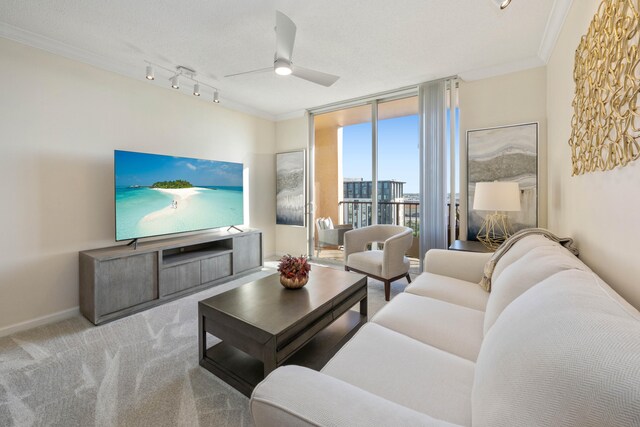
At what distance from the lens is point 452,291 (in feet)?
6.43

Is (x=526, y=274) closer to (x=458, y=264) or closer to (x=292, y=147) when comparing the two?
(x=458, y=264)

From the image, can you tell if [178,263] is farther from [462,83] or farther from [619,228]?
[462,83]

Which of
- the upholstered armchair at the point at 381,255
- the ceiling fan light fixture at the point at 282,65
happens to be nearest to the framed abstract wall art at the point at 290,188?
the upholstered armchair at the point at 381,255

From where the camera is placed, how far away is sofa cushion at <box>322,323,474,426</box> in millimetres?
959

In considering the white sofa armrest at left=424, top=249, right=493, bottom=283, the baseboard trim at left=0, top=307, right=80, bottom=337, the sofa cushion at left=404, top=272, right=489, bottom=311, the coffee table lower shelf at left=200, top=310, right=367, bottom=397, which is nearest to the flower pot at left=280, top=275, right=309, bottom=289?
the coffee table lower shelf at left=200, top=310, right=367, bottom=397

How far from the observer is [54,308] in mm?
2586

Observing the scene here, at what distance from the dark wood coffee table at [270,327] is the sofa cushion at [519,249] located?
3.28 ft

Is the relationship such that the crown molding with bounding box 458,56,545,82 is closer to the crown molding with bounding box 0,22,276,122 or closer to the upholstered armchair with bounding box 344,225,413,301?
the upholstered armchair with bounding box 344,225,413,301

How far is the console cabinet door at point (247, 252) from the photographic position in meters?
3.79

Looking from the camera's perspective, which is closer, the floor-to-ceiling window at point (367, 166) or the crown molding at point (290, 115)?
the floor-to-ceiling window at point (367, 166)

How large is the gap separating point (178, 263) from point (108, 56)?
223 centimetres

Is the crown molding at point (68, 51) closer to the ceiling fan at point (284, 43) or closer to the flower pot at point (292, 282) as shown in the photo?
the ceiling fan at point (284, 43)

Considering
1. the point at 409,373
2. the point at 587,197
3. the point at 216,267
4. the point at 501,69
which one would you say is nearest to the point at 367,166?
the point at 501,69

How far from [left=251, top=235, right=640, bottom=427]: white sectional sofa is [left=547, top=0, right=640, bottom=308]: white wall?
220mm
